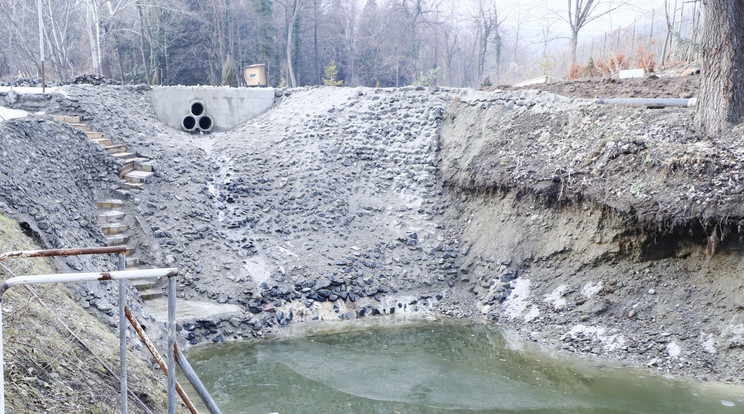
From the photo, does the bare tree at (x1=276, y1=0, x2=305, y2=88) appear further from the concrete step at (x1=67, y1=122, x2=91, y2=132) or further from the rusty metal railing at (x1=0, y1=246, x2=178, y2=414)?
the rusty metal railing at (x1=0, y1=246, x2=178, y2=414)

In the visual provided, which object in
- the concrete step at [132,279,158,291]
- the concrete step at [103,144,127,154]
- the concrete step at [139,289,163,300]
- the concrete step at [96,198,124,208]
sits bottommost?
the concrete step at [139,289,163,300]

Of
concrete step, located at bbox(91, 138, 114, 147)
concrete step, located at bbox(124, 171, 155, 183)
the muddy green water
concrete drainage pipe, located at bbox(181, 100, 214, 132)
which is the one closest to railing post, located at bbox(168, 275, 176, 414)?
the muddy green water

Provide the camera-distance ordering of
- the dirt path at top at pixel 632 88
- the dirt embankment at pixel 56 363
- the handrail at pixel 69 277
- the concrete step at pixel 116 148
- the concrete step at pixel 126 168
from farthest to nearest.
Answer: the dirt path at top at pixel 632 88 → the concrete step at pixel 116 148 → the concrete step at pixel 126 168 → the dirt embankment at pixel 56 363 → the handrail at pixel 69 277

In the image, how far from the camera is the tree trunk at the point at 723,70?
28.5 feet

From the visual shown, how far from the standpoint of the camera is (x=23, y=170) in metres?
8.30

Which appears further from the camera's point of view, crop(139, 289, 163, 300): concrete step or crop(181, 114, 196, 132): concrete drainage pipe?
crop(181, 114, 196, 132): concrete drainage pipe

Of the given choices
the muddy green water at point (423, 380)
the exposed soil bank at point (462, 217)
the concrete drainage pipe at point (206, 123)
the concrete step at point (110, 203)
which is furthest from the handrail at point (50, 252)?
the concrete drainage pipe at point (206, 123)

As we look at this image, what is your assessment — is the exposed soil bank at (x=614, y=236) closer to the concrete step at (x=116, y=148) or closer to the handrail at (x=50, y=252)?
the handrail at (x=50, y=252)

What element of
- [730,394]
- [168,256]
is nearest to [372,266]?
[168,256]

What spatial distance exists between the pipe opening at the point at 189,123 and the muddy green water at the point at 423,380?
7896 millimetres

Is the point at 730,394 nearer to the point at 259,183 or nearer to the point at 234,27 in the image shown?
the point at 259,183

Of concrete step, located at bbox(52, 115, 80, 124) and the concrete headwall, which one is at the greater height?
the concrete headwall

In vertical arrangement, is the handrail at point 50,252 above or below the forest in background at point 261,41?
below

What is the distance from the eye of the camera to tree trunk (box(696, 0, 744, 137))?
8.67 metres
